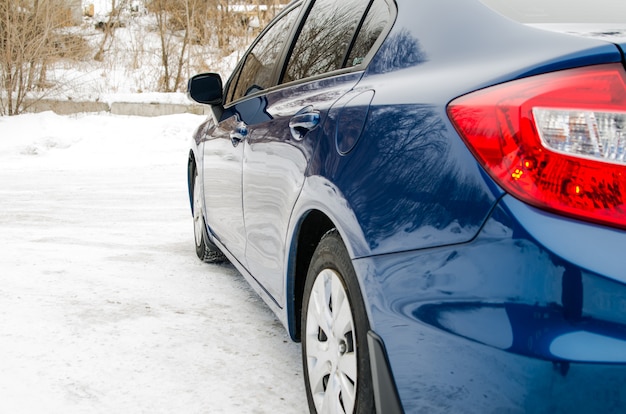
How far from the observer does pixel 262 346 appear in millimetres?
3396

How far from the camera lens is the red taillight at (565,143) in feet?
4.57

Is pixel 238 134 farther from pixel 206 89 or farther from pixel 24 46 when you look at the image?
pixel 24 46

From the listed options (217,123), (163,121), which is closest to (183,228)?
(217,123)

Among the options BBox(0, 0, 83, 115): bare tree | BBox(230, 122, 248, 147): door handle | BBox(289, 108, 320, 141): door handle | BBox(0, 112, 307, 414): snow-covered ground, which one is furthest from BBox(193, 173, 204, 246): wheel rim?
BBox(0, 0, 83, 115): bare tree

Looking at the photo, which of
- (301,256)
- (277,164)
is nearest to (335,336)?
(301,256)

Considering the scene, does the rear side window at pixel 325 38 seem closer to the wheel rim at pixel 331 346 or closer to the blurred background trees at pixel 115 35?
the wheel rim at pixel 331 346

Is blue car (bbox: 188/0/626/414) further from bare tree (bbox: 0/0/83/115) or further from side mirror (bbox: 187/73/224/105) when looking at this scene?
bare tree (bbox: 0/0/83/115)

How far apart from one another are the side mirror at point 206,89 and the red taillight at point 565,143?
305 centimetres

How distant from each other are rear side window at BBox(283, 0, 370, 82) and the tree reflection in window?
261mm

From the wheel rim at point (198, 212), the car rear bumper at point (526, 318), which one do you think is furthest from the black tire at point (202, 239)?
the car rear bumper at point (526, 318)

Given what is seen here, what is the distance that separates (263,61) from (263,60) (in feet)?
0.05

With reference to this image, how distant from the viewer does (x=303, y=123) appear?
2.48m

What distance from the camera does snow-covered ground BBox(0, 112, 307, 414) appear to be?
2.81m

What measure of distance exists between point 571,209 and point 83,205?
6.99m
